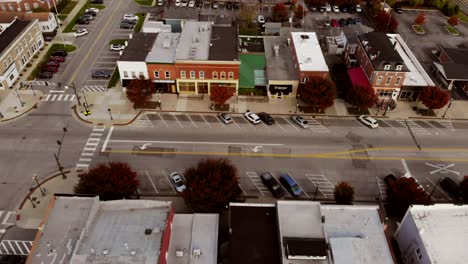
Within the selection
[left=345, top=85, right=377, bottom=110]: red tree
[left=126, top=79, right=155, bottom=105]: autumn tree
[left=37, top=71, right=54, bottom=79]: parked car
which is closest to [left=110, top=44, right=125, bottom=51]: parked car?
[left=37, top=71, right=54, bottom=79]: parked car

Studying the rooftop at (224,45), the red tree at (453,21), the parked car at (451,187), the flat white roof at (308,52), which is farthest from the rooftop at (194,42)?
the red tree at (453,21)

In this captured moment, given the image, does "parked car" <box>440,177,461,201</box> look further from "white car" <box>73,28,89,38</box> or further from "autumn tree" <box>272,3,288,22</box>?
"white car" <box>73,28,89,38</box>

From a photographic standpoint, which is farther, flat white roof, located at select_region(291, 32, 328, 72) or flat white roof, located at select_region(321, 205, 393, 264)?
flat white roof, located at select_region(291, 32, 328, 72)

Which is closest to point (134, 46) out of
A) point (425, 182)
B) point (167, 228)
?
point (167, 228)

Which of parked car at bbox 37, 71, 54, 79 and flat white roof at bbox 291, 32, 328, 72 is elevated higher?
flat white roof at bbox 291, 32, 328, 72

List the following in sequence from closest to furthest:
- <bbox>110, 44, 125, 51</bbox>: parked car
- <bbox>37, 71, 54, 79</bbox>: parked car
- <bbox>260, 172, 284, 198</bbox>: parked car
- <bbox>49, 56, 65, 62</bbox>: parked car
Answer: <bbox>260, 172, 284, 198</bbox>: parked car, <bbox>37, 71, 54, 79</bbox>: parked car, <bbox>49, 56, 65, 62</bbox>: parked car, <bbox>110, 44, 125, 51</bbox>: parked car

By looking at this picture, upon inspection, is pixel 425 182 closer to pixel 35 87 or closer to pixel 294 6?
pixel 294 6

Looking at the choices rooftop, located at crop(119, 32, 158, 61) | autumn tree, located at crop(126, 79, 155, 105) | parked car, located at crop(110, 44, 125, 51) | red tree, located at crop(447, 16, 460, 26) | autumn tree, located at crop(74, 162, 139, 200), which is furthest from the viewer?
red tree, located at crop(447, 16, 460, 26)
